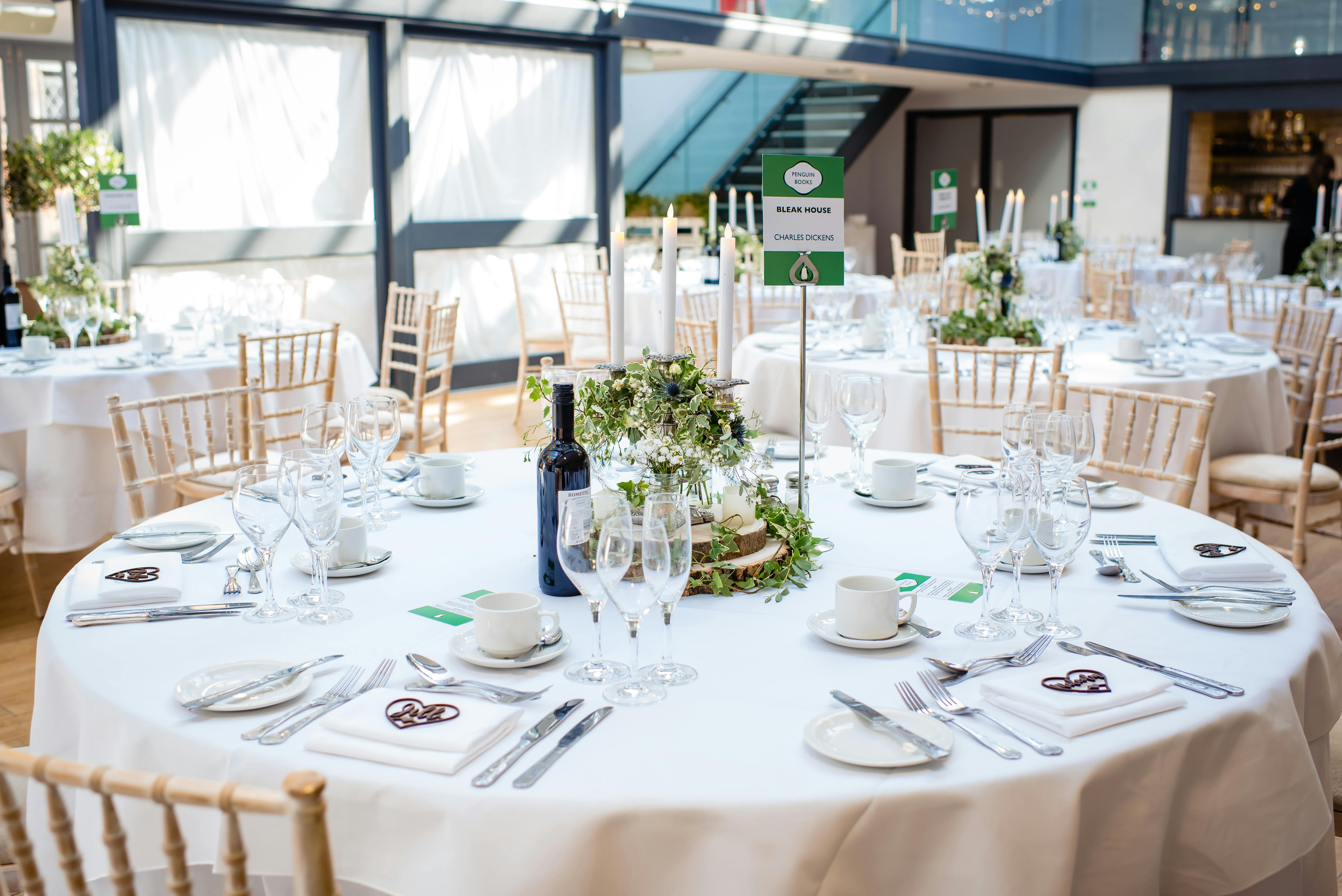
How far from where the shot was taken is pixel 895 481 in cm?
232

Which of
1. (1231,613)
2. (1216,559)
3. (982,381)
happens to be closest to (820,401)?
(1216,559)

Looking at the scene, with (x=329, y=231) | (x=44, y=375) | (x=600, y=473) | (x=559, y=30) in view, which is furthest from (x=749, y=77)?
(x=600, y=473)

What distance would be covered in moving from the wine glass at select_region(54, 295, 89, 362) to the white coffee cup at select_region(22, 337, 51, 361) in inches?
3.7

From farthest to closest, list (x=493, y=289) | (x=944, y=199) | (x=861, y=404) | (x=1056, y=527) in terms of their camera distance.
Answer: (x=493, y=289)
(x=944, y=199)
(x=861, y=404)
(x=1056, y=527)

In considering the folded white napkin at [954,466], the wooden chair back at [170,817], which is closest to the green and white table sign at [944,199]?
the folded white napkin at [954,466]

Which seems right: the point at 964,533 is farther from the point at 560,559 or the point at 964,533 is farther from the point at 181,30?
the point at 181,30

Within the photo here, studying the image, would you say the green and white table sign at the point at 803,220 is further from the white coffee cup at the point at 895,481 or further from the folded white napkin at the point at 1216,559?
the folded white napkin at the point at 1216,559

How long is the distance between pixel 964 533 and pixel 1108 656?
25 cm

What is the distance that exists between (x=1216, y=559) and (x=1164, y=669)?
51cm

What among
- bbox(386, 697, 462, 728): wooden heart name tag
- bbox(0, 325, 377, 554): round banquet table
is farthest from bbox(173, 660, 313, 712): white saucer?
bbox(0, 325, 377, 554): round banquet table

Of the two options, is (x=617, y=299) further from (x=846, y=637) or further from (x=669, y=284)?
(x=846, y=637)

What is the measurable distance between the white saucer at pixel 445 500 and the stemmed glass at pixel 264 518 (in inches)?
21.5

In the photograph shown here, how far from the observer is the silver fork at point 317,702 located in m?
1.36

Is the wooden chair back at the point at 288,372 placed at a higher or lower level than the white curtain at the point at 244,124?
lower
